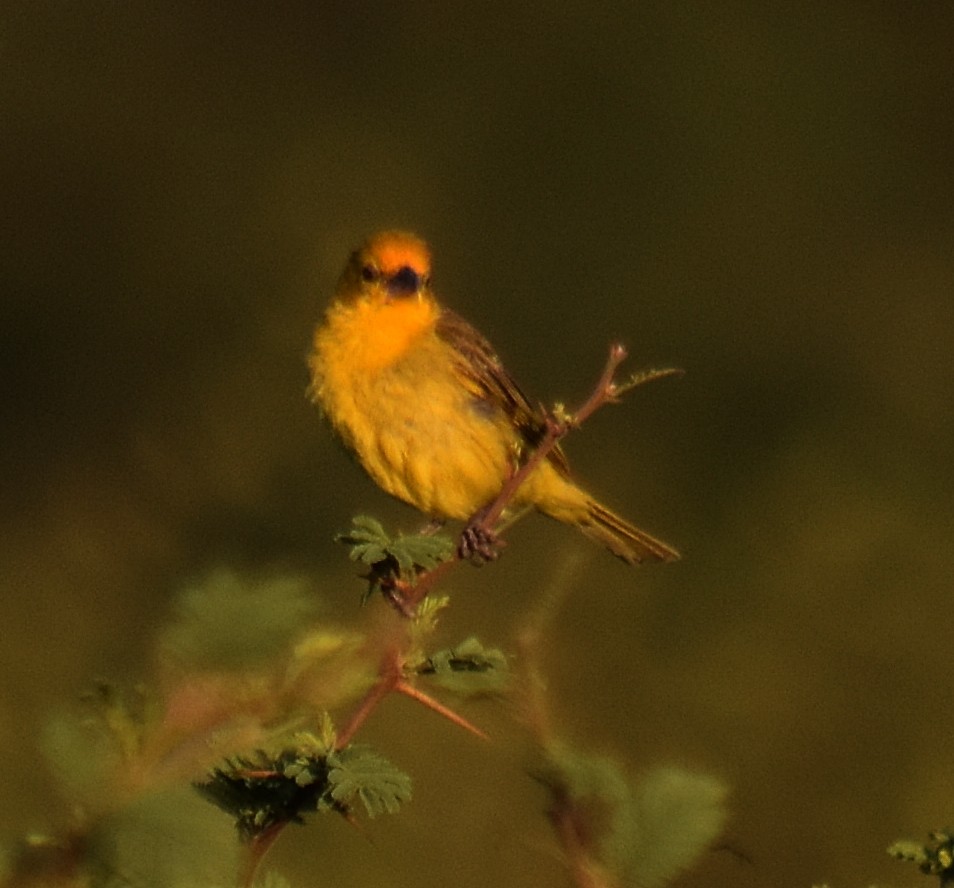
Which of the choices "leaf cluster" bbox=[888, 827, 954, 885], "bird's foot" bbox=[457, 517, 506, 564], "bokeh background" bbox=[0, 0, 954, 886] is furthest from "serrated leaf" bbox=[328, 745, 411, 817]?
"bokeh background" bbox=[0, 0, 954, 886]

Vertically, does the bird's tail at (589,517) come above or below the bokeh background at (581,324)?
below

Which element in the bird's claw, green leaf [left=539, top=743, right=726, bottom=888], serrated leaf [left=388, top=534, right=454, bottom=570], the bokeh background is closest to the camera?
green leaf [left=539, top=743, right=726, bottom=888]

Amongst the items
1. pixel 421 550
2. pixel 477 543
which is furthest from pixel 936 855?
pixel 477 543

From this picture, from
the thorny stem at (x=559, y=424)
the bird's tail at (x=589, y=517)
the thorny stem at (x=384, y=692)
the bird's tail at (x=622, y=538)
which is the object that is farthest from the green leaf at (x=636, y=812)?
the bird's tail at (x=622, y=538)

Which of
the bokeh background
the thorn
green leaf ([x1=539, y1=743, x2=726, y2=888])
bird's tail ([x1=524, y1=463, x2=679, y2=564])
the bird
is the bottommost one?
green leaf ([x1=539, y1=743, x2=726, y2=888])

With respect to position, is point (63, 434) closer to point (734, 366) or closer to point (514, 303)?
point (514, 303)

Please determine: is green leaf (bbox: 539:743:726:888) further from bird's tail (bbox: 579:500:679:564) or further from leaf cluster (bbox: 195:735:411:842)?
bird's tail (bbox: 579:500:679:564)

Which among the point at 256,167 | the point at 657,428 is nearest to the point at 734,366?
the point at 657,428

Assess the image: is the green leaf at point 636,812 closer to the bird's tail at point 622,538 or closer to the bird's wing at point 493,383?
the bird's wing at point 493,383
